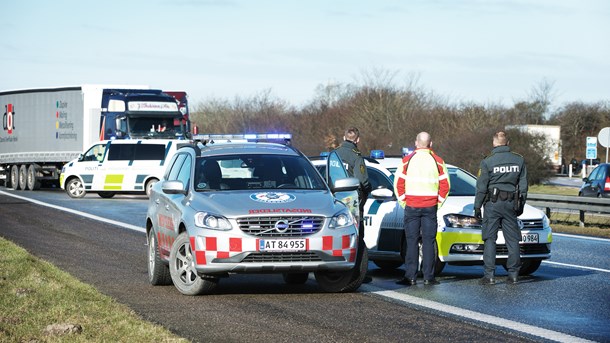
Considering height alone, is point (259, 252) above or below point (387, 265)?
above

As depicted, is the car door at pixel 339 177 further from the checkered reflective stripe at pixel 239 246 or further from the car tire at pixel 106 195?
the car tire at pixel 106 195

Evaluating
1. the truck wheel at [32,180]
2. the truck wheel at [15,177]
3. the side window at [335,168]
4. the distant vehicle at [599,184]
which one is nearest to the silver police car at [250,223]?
the side window at [335,168]

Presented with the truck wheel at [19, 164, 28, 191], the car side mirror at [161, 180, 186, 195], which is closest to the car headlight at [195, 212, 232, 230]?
the car side mirror at [161, 180, 186, 195]

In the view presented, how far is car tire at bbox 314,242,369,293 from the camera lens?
1133 cm

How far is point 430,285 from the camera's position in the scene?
485 inches

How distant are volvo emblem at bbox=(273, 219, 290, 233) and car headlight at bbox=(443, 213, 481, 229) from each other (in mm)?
2984

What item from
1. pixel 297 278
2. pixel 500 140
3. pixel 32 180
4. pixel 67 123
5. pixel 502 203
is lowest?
pixel 32 180

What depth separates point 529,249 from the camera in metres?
13.1

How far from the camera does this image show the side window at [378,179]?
14538 mm

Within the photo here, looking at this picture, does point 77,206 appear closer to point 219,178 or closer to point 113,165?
point 113,165

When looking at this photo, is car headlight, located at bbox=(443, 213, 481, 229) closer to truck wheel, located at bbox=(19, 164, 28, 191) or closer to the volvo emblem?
the volvo emblem

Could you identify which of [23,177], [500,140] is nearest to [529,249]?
[500,140]

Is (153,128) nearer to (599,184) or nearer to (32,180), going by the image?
(32,180)

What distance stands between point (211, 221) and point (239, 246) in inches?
15.3
